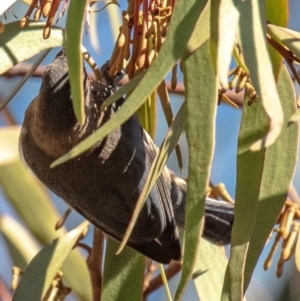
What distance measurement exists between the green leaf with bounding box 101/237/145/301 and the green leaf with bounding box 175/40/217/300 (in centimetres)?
46

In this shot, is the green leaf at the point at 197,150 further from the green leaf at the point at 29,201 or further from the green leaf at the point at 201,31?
the green leaf at the point at 29,201

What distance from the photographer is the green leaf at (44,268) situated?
1330 mm

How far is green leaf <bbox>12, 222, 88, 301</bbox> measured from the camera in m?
1.33

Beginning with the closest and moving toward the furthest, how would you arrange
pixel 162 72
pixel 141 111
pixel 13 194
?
pixel 162 72
pixel 141 111
pixel 13 194

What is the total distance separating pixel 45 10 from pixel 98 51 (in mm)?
397

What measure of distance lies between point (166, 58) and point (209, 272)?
0.64 meters

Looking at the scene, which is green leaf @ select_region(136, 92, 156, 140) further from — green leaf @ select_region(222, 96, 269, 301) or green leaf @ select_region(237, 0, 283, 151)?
green leaf @ select_region(237, 0, 283, 151)

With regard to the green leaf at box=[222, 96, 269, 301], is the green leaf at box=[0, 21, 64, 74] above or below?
above

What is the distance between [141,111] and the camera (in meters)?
1.41

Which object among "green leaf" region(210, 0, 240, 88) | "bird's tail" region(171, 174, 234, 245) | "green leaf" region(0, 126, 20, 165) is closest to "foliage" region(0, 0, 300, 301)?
Answer: "green leaf" region(210, 0, 240, 88)

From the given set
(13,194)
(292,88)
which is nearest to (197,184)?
(292,88)

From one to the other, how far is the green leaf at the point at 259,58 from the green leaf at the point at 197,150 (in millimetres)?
101

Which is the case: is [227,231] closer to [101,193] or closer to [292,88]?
[101,193]

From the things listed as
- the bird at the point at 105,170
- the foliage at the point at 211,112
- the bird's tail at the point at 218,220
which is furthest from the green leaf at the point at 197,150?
the bird's tail at the point at 218,220
